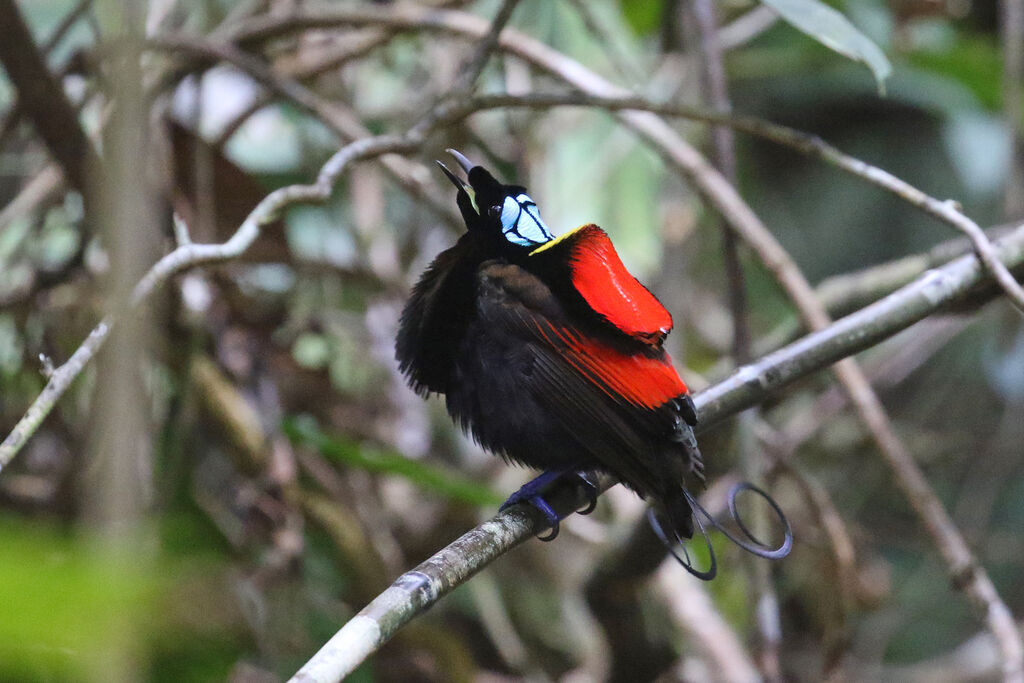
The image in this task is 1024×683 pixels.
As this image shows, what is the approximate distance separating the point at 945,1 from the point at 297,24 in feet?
7.85

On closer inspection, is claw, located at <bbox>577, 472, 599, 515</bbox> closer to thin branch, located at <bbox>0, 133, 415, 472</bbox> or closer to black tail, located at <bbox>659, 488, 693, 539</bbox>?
black tail, located at <bbox>659, 488, 693, 539</bbox>

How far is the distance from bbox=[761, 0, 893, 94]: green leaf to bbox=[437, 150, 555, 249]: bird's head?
0.58m

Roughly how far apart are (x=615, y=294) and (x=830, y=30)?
0.66 m

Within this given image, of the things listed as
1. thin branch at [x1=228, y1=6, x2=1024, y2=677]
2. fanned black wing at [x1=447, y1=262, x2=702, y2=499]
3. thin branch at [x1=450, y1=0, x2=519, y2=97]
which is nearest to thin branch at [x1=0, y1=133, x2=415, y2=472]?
thin branch at [x1=450, y1=0, x2=519, y2=97]

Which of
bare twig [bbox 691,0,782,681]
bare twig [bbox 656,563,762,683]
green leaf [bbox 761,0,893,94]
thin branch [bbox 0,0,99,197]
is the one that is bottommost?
bare twig [bbox 656,563,762,683]

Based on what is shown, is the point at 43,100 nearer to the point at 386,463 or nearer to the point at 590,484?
the point at 386,463

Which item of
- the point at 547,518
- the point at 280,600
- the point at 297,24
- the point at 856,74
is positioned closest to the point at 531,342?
the point at 547,518

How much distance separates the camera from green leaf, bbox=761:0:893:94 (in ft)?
5.78

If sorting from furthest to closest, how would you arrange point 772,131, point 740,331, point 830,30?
point 740,331 → point 772,131 → point 830,30

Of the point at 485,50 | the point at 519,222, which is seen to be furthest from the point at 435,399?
the point at 519,222

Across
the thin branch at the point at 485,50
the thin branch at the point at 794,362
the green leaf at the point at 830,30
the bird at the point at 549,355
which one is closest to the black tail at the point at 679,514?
the bird at the point at 549,355

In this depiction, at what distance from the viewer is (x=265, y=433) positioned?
8.84 ft

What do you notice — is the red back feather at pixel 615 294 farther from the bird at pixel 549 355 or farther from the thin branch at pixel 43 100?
the thin branch at pixel 43 100

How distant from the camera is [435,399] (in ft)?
11.5
